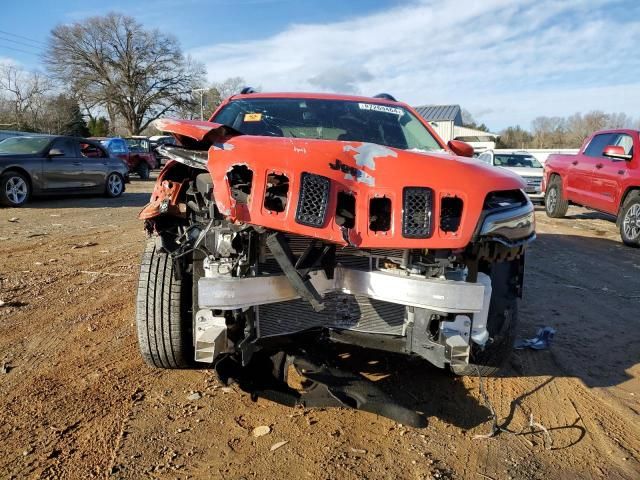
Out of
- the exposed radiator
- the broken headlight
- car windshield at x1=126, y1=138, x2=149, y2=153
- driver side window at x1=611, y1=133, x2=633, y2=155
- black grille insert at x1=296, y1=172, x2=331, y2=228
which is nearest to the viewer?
black grille insert at x1=296, y1=172, x2=331, y2=228

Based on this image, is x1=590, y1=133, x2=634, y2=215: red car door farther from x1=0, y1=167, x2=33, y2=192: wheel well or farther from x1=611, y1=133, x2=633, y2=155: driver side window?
x1=0, y1=167, x2=33, y2=192: wheel well

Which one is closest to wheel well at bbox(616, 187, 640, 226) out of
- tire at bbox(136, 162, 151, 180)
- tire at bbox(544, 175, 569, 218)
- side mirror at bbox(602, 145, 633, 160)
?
side mirror at bbox(602, 145, 633, 160)

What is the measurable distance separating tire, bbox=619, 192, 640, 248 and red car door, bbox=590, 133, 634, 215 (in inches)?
10.6

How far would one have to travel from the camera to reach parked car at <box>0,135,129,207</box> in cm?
991

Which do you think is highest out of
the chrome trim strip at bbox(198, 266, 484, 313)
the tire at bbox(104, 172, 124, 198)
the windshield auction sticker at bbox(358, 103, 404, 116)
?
the windshield auction sticker at bbox(358, 103, 404, 116)

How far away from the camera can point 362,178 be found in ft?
7.30

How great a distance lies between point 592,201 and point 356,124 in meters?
6.86

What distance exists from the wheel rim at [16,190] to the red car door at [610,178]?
10602 mm

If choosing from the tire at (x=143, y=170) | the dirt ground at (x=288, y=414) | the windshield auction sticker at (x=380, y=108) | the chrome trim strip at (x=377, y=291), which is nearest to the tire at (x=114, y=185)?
the dirt ground at (x=288, y=414)

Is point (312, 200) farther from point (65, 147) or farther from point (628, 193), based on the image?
point (65, 147)

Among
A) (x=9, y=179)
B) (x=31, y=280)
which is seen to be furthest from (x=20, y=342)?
(x=9, y=179)

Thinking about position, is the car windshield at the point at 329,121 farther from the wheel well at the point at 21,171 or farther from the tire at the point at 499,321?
the wheel well at the point at 21,171

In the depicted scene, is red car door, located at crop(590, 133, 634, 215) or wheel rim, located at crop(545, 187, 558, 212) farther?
wheel rim, located at crop(545, 187, 558, 212)

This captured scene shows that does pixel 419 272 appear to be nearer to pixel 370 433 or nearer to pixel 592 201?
pixel 370 433
